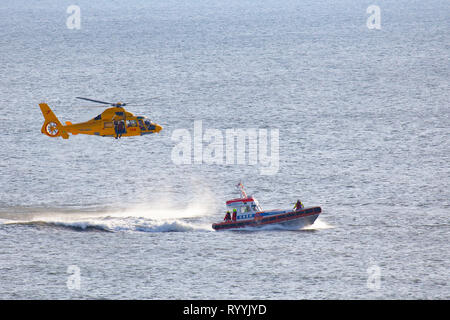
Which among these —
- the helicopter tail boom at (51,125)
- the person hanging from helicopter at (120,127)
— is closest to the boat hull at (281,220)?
the person hanging from helicopter at (120,127)

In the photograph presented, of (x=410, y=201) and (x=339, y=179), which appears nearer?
(x=410, y=201)

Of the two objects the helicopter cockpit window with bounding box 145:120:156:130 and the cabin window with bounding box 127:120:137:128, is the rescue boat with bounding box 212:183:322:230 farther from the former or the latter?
the cabin window with bounding box 127:120:137:128

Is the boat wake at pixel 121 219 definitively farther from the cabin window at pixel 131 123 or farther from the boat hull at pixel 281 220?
the cabin window at pixel 131 123

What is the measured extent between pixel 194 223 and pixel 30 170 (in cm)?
4402

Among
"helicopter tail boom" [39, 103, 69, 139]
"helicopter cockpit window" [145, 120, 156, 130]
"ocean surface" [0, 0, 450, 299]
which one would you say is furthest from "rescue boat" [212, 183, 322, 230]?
"helicopter tail boom" [39, 103, 69, 139]

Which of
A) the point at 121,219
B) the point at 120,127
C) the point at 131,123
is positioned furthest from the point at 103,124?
the point at 121,219

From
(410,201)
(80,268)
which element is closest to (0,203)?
(80,268)

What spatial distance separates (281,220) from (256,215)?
3708 mm

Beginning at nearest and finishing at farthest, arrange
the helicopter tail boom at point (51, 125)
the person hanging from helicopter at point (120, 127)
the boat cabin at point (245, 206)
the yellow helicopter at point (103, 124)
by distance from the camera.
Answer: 1. the helicopter tail boom at point (51, 125)
2. the yellow helicopter at point (103, 124)
3. the person hanging from helicopter at point (120, 127)
4. the boat cabin at point (245, 206)

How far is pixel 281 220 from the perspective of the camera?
367 ft

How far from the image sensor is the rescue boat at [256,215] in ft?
362

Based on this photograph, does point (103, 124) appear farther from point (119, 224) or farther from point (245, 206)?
point (245, 206)
